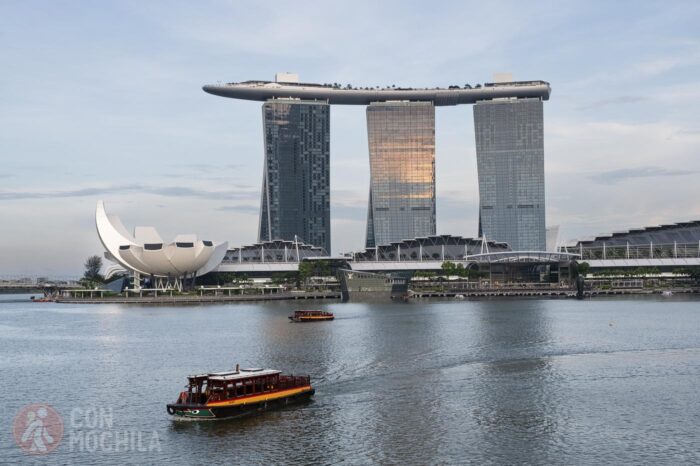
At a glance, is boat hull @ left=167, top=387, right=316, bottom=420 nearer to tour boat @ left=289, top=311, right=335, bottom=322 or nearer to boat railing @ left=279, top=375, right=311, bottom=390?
boat railing @ left=279, top=375, right=311, bottom=390

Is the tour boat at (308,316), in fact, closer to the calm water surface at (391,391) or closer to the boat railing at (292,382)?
the calm water surface at (391,391)

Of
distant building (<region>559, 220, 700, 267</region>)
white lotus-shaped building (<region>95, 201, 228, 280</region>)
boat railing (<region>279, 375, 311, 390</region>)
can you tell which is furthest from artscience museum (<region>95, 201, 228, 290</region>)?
boat railing (<region>279, 375, 311, 390</region>)

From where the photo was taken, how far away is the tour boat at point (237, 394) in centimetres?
3784

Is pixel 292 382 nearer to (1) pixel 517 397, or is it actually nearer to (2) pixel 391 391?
(2) pixel 391 391

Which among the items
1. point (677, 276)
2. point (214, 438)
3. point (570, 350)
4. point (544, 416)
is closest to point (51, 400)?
point (214, 438)

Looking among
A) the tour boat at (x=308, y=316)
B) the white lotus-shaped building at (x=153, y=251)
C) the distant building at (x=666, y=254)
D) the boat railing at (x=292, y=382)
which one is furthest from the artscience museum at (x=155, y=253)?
the boat railing at (x=292, y=382)

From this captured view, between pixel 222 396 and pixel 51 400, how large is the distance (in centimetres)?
1075

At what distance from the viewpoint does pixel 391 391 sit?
145 feet

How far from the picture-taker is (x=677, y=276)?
181500 mm

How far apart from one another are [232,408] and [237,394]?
1.13 m

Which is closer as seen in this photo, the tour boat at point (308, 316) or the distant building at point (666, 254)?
the tour boat at point (308, 316)

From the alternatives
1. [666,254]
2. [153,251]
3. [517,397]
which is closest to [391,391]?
[517,397]

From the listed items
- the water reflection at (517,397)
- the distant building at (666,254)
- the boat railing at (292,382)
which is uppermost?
the distant building at (666,254)

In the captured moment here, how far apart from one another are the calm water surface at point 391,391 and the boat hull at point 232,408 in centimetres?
68
